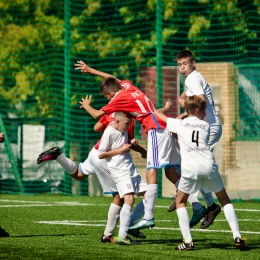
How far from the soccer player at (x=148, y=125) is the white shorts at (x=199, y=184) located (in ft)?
3.48

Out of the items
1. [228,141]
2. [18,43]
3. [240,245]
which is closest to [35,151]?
[18,43]

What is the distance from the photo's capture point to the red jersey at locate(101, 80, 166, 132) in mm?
8836

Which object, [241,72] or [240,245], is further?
[241,72]

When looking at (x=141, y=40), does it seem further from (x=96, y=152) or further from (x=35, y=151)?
(x=96, y=152)

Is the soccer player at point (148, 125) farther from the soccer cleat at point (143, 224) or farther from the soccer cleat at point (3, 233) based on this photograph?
the soccer cleat at point (3, 233)

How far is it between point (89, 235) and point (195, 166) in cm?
201

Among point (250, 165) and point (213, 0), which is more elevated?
point (213, 0)

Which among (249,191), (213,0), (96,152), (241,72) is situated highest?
(213,0)

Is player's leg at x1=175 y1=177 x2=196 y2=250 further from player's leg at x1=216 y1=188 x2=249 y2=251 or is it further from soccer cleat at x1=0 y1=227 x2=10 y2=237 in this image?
soccer cleat at x1=0 y1=227 x2=10 y2=237

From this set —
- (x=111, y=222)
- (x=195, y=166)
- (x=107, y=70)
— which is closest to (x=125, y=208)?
(x=111, y=222)

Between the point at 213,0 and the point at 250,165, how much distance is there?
3.78 m

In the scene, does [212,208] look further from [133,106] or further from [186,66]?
[186,66]

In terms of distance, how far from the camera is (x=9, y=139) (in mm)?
17750

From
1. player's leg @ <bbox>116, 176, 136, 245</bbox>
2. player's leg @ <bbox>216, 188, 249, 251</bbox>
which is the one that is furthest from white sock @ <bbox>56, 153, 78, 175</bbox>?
player's leg @ <bbox>216, 188, 249, 251</bbox>
